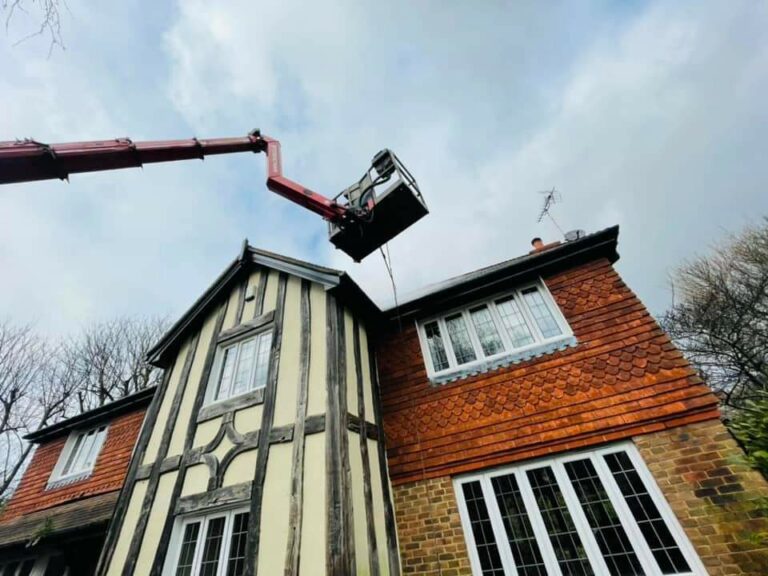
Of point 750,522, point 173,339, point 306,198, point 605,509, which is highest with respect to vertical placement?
point 306,198

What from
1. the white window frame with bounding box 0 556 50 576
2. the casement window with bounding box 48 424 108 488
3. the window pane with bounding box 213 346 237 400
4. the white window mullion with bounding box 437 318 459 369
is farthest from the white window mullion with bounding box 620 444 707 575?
the casement window with bounding box 48 424 108 488

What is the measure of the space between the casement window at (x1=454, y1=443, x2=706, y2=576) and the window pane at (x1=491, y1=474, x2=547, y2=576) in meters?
0.01

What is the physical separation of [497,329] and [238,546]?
19.4ft

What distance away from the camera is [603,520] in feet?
15.4

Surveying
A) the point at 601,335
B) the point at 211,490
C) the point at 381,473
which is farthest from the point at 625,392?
the point at 211,490

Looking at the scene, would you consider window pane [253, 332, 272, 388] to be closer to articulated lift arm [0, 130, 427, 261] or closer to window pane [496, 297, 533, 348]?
articulated lift arm [0, 130, 427, 261]

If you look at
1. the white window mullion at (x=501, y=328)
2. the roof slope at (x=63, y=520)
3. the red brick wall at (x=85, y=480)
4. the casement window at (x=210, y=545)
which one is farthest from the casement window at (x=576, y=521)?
the red brick wall at (x=85, y=480)

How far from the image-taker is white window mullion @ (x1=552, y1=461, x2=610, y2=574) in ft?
14.7

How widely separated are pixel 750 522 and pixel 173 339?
11.1 meters

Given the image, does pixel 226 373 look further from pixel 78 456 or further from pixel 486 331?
pixel 78 456

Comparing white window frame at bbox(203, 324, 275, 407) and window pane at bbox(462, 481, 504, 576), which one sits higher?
white window frame at bbox(203, 324, 275, 407)

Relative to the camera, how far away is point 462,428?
6082 millimetres

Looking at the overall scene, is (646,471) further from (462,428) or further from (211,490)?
(211,490)

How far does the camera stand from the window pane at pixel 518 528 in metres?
4.80
